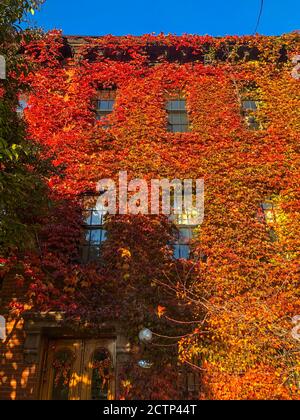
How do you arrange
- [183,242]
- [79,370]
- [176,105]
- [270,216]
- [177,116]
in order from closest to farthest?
1. [79,370]
2. [183,242]
3. [270,216]
4. [177,116]
5. [176,105]

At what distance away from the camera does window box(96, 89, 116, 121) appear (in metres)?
12.6

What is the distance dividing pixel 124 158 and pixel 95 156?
31.3 inches

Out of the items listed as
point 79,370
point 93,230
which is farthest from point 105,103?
point 79,370

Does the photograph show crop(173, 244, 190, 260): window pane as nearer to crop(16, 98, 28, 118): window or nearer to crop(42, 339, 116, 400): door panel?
crop(42, 339, 116, 400): door panel

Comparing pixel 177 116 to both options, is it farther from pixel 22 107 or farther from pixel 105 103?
pixel 22 107

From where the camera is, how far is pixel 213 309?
841cm

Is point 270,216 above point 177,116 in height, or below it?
below

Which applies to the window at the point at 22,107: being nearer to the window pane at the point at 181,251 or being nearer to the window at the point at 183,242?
the window at the point at 183,242

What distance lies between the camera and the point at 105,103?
12.8 metres


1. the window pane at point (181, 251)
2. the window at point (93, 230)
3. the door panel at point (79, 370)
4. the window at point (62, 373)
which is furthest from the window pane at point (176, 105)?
the window at point (62, 373)

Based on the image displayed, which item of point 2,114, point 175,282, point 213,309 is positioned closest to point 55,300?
point 175,282

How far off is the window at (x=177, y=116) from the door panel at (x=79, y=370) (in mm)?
6578

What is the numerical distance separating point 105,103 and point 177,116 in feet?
7.64

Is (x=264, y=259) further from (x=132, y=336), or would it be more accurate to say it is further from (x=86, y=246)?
(x=86, y=246)
